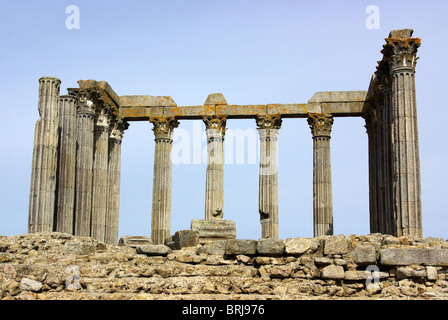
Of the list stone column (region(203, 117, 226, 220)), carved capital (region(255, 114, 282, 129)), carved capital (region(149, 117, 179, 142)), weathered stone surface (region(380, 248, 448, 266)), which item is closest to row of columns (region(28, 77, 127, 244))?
carved capital (region(149, 117, 179, 142))

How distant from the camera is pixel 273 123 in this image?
117ft

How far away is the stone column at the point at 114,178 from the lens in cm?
3634

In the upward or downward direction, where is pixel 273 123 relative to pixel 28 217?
upward

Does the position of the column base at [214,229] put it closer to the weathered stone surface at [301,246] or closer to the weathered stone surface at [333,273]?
the weathered stone surface at [301,246]

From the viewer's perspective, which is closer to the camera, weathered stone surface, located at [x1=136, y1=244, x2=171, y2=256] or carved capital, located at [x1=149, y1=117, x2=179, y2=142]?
weathered stone surface, located at [x1=136, y1=244, x2=171, y2=256]

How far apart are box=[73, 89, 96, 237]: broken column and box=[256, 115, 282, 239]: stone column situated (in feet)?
27.7

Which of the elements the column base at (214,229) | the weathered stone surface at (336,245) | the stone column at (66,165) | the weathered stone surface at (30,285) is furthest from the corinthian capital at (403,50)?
the weathered stone surface at (30,285)

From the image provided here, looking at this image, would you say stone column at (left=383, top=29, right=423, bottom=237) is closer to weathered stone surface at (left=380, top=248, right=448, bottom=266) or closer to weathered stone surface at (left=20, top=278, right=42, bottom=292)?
weathered stone surface at (left=380, top=248, right=448, bottom=266)

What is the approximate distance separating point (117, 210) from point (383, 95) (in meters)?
14.8

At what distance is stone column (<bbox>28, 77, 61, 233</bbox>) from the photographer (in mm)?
28186

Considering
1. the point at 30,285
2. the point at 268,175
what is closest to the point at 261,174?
the point at 268,175

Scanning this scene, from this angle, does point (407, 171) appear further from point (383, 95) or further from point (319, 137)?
point (319, 137)

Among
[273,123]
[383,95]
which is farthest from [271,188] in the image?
[383,95]
